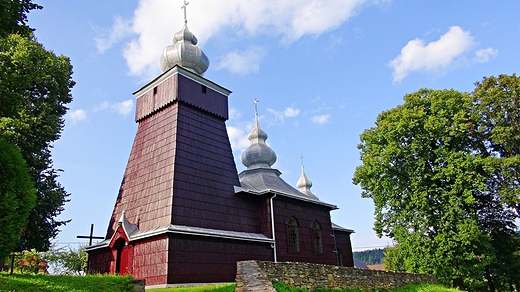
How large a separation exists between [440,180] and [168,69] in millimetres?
16265

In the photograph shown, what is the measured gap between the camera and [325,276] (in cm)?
1457

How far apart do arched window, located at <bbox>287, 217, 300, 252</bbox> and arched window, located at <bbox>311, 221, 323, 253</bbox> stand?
163cm

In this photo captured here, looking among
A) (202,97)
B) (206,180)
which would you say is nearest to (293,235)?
(206,180)

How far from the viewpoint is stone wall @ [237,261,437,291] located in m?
12.8

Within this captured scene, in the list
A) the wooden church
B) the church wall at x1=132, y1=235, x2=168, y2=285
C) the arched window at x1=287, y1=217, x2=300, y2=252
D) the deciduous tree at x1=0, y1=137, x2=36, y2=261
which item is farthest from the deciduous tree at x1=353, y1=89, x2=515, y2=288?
the deciduous tree at x1=0, y1=137, x2=36, y2=261

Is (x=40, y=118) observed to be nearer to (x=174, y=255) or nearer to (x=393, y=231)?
(x=174, y=255)

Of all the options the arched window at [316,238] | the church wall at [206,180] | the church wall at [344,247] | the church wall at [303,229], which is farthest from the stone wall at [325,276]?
the church wall at [344,247]

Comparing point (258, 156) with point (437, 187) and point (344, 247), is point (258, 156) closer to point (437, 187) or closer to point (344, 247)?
point (344, 247)

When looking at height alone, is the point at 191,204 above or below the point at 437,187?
below

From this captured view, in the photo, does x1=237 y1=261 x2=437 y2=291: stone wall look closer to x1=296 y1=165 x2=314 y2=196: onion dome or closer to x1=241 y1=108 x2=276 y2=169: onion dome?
x1=241 y1=108 x2=276 y2=169: onion dome

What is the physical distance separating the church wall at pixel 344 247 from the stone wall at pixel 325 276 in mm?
8366

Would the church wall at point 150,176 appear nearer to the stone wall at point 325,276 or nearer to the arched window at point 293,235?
the stone wall at point 325,276

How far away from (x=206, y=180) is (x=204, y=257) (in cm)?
383

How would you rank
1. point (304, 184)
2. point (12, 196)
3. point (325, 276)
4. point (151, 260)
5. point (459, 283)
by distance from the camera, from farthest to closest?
point (304, 184) → point (459, 283) → point (151, 260) → point (325, 276) → point (12, 196)
